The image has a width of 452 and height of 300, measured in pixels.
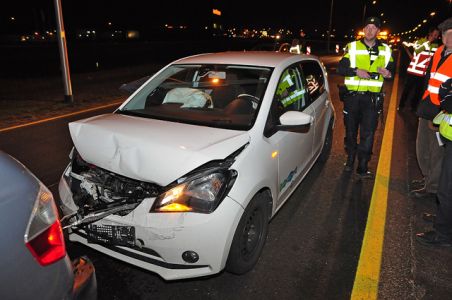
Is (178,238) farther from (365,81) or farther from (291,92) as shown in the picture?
(365,81)

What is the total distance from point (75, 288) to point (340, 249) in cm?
239

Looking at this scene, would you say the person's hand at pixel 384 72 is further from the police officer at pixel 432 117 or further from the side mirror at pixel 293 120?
the side mirror at pixel 293 120

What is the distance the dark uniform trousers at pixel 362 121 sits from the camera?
4.95 m

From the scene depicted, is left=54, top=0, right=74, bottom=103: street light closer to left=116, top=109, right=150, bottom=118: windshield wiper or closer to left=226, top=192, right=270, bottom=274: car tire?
left=116, top=109, right=150, bottom=118: windshield wiper

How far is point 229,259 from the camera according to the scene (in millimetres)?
2760

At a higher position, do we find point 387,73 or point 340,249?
point 387,73

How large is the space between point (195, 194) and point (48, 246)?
1.08m

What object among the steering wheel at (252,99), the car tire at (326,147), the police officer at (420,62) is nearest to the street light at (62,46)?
the car tire at (326,147)

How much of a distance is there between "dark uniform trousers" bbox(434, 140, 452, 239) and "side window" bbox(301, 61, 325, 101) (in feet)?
5.39

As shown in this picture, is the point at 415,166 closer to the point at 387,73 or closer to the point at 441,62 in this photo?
the point at 387,73

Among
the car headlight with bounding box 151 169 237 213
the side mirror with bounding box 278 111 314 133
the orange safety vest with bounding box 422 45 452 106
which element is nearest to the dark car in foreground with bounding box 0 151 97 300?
the car headlight with bounding box 151 169 237 213

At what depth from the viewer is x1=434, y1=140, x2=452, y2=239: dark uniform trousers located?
3314mm

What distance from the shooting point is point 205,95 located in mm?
3834

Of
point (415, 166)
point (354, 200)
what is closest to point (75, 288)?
point (354, 200)
